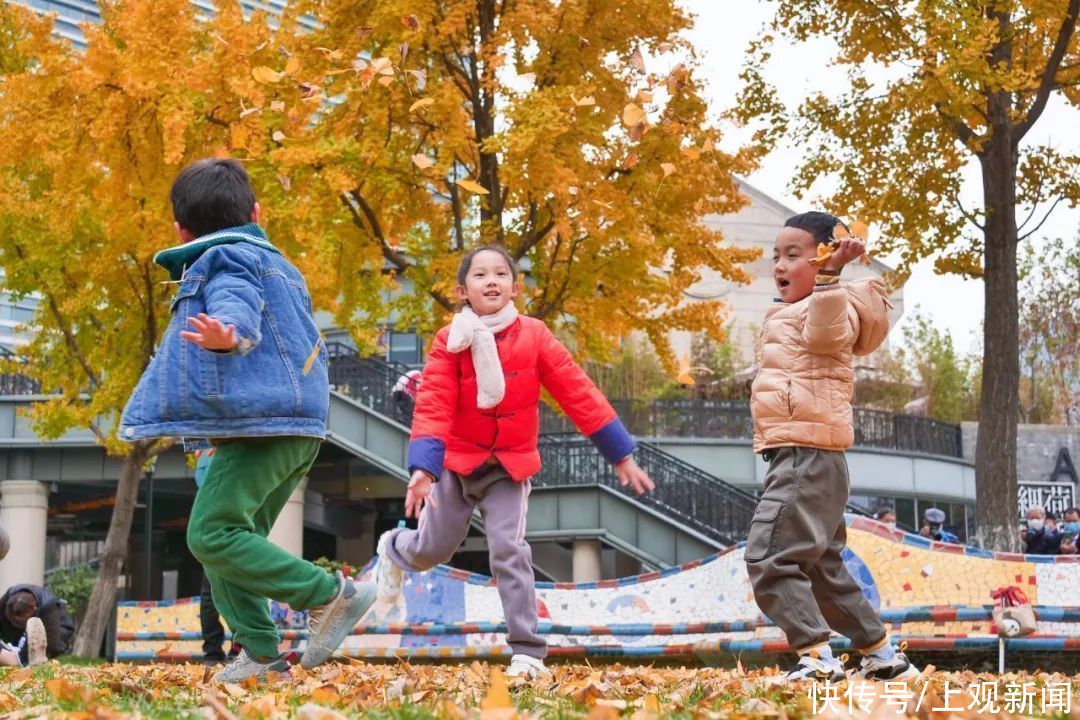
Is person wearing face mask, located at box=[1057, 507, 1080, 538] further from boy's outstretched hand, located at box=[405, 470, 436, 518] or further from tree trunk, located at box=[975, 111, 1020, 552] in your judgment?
boy's outstretched hand, located at box=[405, 470, 436, 518]

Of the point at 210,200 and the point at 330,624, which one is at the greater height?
the point at 210,200

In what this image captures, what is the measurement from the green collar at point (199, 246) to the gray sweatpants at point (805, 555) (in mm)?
2031

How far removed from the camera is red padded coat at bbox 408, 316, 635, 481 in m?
5.84

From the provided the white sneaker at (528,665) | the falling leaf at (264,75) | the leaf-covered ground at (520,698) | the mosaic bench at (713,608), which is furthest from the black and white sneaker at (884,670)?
the falling leaf at (264,75)

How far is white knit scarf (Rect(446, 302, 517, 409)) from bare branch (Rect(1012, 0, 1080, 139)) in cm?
992

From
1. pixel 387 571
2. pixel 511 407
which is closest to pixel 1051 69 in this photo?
pixel 387 571

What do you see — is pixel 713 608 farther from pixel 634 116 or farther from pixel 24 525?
pixel 24 525

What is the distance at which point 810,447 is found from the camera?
201 inches

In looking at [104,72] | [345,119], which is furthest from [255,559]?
[104,72]

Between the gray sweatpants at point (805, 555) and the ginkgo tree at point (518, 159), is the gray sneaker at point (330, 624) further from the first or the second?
the ginkgo tree at point (518, 159)

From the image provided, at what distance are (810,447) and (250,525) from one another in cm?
203

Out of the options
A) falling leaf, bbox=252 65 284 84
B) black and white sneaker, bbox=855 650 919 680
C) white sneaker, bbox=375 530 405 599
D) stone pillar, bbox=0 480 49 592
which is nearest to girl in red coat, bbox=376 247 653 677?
white sneaker, bbox=375 530 405 599

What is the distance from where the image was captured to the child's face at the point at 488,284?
19.7ft

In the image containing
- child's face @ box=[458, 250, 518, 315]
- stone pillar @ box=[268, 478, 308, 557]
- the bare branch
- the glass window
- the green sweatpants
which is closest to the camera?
the green sweatpants
